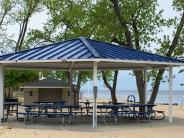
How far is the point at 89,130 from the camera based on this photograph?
1766cm

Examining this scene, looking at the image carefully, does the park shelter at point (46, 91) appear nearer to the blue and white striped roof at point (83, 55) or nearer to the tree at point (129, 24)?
the tree at point (129, 24)

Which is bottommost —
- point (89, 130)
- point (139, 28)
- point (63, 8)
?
point (89, 130)

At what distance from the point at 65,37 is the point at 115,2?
1241 centimetres

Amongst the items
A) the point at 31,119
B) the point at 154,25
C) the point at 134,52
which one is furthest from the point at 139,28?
the point at 31,119

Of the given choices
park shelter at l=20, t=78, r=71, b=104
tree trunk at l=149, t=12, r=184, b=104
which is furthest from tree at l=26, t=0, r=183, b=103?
park shelter at l=20, t=78, r=71, b=104

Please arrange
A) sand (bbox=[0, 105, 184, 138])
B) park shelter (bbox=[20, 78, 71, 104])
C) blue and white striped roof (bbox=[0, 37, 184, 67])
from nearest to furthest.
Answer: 1. sand (bbox=[0, 105, 184, 138])
2. blue and white striped roof (bbox=[0, 37, 184, 67])
3. park shelter (bbox=[20, 78, 71, 104])

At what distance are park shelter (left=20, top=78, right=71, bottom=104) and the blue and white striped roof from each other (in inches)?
733

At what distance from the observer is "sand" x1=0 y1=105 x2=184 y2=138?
→ 16084 millimetres

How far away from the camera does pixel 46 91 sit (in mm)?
41344

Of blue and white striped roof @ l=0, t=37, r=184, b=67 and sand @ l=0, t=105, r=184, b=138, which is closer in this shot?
sand @ l=0, t=105, r=184, b=138

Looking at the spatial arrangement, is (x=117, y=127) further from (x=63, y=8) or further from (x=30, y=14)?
(x=30, y=14)

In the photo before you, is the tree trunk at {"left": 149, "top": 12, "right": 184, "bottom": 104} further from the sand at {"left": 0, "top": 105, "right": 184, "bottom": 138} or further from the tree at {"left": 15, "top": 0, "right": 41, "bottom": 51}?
the tree at {"left": 15, "top": 0, "right": 41, "bottom": 51}

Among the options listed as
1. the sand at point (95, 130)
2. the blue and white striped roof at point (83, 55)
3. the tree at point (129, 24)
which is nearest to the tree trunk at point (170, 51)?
the tree at point (129, 24)

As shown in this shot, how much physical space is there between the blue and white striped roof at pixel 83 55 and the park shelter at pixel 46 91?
18630 mm
